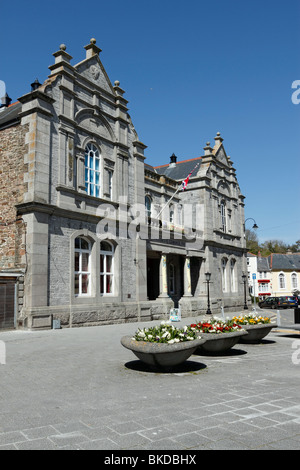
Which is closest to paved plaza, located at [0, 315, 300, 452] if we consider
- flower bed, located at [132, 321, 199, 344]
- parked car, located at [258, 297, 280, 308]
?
flower bed, located at [132, 321, 199, 344]

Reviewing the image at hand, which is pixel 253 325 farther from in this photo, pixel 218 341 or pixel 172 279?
pixel 172 279

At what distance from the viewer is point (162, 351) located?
285 inches

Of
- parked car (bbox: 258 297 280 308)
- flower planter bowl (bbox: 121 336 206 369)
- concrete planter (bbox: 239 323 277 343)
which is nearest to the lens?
flower planter bowl (bbox: 121 336 206 369)

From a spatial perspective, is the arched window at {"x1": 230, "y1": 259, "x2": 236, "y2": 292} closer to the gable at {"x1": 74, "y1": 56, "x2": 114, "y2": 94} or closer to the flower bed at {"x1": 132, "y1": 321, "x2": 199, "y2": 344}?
the gable at {"x1": 74, "y1": 56, "x2": 114, "y2": 94}

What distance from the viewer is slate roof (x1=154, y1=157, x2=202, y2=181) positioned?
3422 centimetres

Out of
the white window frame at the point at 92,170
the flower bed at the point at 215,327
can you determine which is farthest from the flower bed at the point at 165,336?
the white window frame at the point at 92,170

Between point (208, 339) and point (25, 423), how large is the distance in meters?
5.60

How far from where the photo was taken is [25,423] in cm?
448

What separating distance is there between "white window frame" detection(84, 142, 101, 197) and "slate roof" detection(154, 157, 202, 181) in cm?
1408

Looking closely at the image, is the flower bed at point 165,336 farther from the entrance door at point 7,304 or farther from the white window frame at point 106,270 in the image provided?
the white window frame at point 106,270

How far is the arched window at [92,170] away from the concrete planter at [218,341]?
12047 mm

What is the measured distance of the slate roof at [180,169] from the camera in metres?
34.2

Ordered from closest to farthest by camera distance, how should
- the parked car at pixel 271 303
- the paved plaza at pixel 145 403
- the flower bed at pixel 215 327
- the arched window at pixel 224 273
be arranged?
the paved plaza at pixel 145 403 < the flower bed at pixel 215 327 < the arched window at pixel 224 273 < the parked car at pixel 271 303
